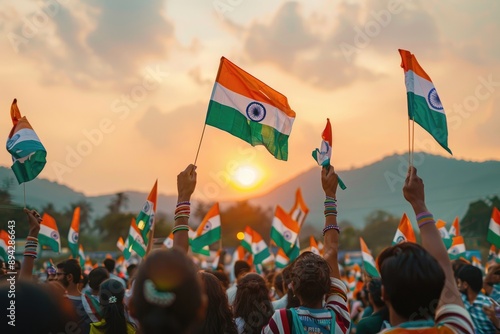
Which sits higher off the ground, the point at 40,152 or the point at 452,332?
the point at 40,152

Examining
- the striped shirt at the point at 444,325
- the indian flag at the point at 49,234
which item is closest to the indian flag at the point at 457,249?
the indian flag at the point at 49,234

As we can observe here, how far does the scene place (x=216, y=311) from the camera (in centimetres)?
397

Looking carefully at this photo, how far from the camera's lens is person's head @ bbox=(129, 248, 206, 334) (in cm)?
234

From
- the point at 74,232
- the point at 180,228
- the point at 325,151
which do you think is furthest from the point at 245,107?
the point at 74,232

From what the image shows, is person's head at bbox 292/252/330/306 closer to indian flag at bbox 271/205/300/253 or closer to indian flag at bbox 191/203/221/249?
indian flag at bbox 191/203/221/249

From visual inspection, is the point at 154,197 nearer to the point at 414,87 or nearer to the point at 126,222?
the point at 414,87

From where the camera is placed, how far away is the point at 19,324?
2619mm

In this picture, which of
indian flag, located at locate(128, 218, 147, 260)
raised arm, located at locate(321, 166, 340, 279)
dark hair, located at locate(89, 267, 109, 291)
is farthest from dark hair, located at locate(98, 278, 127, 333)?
indian flag, located at locate(128, 218, 147, 260)

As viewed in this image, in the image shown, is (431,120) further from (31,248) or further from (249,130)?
(31,248)

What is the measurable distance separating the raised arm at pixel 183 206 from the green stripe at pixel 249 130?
235 centimetres

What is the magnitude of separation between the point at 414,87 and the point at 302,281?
283 cm

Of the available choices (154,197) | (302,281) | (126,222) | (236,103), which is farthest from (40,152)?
(126,222)

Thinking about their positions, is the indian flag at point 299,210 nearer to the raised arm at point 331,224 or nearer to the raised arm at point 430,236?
the raised arm at point 331,224

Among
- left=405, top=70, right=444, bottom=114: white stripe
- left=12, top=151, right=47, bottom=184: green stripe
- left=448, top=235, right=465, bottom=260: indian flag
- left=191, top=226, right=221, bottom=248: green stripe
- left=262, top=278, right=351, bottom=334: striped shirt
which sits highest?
left=405, top=70, right=444, bottom=114: white stripe
